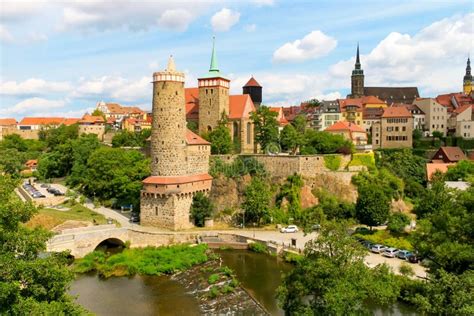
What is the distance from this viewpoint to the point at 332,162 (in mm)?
48281

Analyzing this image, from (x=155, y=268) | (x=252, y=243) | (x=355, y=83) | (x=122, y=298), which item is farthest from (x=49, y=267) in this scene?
(x=355, y=83)

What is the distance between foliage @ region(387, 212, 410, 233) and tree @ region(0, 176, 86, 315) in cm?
2901

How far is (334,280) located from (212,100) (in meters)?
41.2

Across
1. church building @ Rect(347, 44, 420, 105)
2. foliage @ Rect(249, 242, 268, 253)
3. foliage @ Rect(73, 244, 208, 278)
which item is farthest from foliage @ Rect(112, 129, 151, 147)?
church building @ Rect(347, 44, 420, 105)

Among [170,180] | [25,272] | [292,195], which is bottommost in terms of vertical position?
[292,195]

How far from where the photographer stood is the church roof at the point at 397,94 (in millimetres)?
99625

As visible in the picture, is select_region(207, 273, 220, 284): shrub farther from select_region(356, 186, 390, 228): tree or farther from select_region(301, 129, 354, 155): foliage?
select_region(301, 129, 354, 155): foliage

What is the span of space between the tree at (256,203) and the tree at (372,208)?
8.72 m

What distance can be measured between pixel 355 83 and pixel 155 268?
85.7 m

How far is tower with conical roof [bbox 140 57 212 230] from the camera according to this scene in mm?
41469

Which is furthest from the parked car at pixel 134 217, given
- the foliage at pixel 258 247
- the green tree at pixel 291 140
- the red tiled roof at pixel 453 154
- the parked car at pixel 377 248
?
the red tiled roof at pixel 453 154

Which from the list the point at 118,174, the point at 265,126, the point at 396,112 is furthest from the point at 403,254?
the point at 396,112

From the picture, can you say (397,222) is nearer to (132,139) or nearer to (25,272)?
(25,272)

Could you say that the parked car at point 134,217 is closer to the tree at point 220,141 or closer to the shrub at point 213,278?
the tree at point 220,141
